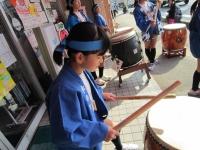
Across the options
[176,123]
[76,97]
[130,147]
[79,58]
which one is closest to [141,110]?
[176,123]

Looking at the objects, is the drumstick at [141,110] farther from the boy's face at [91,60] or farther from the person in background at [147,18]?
the person in background at [147,18]

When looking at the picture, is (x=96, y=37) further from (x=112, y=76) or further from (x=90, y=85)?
(x=112, y=76)

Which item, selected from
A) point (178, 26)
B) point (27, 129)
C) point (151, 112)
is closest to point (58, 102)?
point (151, 112)

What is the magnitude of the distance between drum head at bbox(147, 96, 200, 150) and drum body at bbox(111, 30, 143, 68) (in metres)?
2.23

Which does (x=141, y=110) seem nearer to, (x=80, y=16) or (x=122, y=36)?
(x=122, y=36)

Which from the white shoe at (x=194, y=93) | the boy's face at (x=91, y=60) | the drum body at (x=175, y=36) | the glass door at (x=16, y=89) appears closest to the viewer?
the boy's face at (x=91, y=60)

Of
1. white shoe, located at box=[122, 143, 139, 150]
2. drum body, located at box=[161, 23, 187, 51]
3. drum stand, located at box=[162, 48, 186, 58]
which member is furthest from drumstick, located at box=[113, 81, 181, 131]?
drum stand, located at box=[162, 48, 186, 58]

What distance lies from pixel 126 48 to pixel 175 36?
1846 millimetres

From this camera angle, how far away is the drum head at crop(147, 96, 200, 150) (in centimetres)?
149

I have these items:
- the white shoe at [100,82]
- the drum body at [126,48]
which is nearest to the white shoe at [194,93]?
the drum body at [126,48]

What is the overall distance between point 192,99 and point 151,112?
39cm

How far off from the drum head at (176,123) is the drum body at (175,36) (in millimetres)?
3673

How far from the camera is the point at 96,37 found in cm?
147

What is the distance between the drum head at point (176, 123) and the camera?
1488 millimetres
